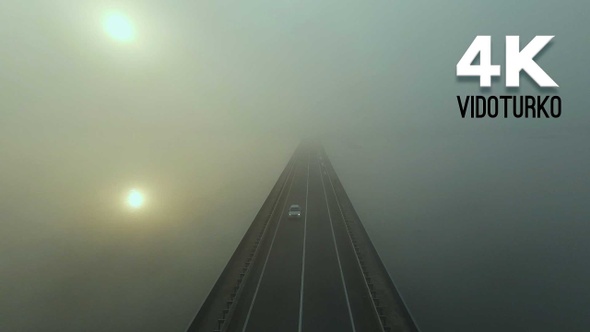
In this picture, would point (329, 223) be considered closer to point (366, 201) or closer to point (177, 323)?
point (177, 323)

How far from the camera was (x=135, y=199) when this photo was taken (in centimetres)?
4578

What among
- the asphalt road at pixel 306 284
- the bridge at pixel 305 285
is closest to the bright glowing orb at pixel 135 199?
the bridge at pixel 305 285

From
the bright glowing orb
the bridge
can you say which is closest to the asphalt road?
the bridge

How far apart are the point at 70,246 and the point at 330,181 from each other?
30.1 meters

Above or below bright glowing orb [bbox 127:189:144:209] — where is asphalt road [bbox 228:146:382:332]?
below

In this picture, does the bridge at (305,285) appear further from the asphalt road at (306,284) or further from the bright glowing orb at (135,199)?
the bright glowing orb at (135,199)

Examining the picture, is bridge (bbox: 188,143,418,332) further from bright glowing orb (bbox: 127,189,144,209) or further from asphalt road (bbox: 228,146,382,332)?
bright glowing orb (bbox: 127,189,144,209)

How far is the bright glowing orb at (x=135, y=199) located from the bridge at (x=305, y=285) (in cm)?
2202

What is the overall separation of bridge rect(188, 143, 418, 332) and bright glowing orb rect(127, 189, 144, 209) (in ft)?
72.2

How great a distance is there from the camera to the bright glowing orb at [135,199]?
4285cm

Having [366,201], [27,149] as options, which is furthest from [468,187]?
[27,149]

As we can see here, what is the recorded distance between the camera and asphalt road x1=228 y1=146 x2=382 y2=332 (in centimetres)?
1384

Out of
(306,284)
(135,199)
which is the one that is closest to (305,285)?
(306,284)

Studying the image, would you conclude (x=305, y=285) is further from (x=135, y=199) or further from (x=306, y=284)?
(x=135, y=199)
